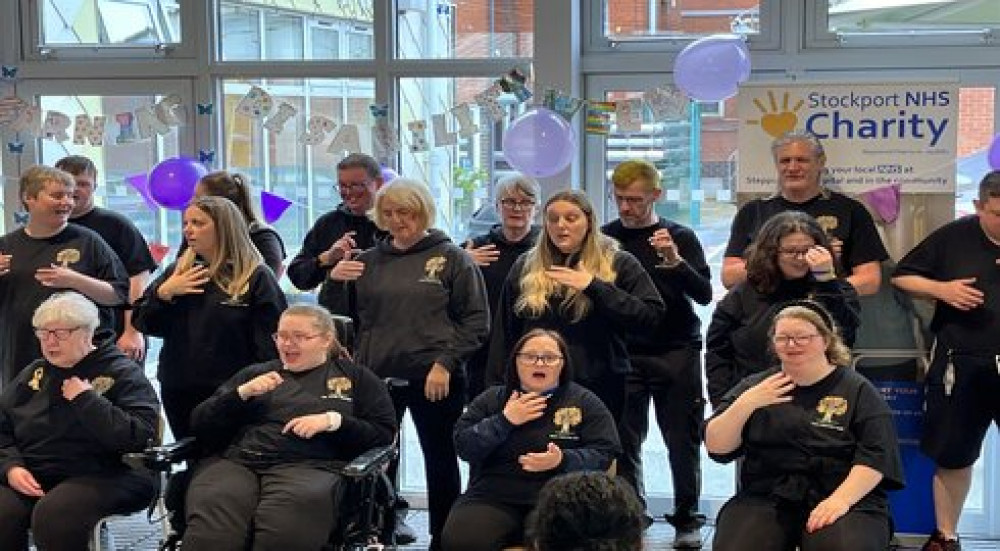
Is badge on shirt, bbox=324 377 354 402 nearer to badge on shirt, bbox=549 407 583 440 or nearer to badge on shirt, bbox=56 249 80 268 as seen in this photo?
badge on shirt, bbox=549 407 583 440

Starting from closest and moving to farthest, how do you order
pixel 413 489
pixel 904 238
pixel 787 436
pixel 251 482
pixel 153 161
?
1. pixel 787 436
2. pixel 251 482
3. pixel 904 238
4. pixel 413 489
5. pixel 153 161

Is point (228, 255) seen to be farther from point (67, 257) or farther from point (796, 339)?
point (796, 339)

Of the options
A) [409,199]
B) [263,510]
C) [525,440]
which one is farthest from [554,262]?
[263,510]

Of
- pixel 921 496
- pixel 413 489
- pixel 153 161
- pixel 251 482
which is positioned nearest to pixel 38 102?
pixel 153 161

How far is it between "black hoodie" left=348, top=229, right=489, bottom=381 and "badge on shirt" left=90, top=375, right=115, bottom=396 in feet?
2.64

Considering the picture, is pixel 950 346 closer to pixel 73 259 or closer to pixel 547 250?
pixel 547 250

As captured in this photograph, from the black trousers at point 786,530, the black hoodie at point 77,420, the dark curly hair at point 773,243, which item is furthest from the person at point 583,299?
the black hoodie at point 77,420

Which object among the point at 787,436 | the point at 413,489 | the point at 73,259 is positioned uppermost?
the point at 73,259

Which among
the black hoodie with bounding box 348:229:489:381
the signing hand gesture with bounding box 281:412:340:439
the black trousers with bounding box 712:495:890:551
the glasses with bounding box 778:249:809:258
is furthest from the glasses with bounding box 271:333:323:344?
the glasses with bounding box 778:249:809:258

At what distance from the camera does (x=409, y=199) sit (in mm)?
4141

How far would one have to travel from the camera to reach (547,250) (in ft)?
13.3

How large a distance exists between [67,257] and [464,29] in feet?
6.32

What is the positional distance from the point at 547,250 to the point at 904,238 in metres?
1.31

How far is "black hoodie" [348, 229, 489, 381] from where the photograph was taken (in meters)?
4.09
